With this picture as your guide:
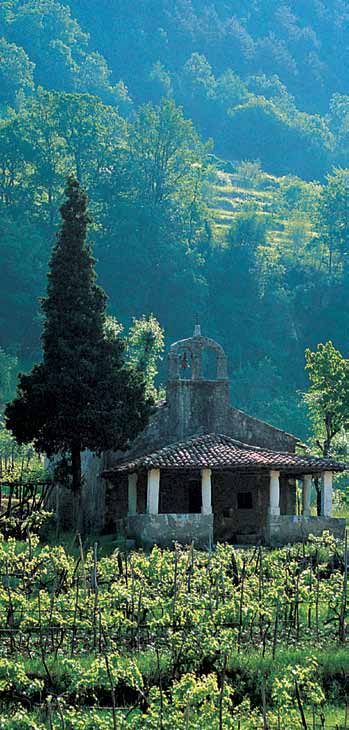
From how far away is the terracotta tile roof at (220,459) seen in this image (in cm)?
3825

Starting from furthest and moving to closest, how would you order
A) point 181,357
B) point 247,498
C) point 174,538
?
point 181,357 < point 247,498 < point 174,538

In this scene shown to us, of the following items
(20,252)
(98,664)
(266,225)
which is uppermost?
(266,225)

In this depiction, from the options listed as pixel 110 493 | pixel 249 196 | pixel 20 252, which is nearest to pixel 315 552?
pixel 110 493

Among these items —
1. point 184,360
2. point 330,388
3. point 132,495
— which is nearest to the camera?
point 132,495

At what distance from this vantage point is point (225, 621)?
77.8 ft

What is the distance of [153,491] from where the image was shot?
3869 centimetres

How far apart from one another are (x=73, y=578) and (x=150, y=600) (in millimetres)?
2687

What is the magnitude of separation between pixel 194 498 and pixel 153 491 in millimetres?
3288

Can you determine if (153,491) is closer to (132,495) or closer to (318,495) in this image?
(132,495)

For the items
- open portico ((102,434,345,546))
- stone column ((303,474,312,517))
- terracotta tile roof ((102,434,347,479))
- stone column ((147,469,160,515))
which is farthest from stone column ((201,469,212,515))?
stone column ((303,474,312,517))

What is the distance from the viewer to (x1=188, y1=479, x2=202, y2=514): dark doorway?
137 feet

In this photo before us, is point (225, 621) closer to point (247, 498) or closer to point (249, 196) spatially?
point (247, 498)

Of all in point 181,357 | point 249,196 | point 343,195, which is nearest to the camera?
point 181,357

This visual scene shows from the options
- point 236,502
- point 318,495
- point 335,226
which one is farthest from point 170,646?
point 335,226
